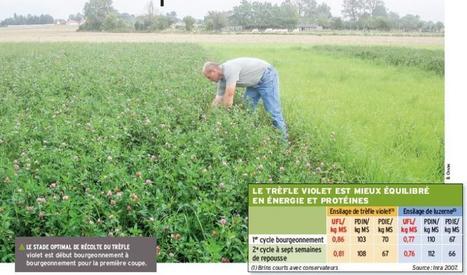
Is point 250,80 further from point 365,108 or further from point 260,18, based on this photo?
point 365,108

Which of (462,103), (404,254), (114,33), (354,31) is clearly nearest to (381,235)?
(404,254)

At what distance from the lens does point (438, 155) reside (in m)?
5.11

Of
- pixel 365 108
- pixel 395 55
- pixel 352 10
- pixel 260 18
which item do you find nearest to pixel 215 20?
pixel 260 18

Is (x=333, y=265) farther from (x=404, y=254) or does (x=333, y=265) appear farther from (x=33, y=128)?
(x=33, y=128)

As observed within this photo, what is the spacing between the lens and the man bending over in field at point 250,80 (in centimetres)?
534

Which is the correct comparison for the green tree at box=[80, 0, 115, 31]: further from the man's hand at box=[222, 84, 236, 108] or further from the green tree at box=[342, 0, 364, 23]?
the green tree at box=[342, 0, 364, 23]

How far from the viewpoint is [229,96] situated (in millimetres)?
5410

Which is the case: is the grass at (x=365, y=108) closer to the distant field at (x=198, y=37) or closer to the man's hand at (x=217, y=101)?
the distant field at (x=198, y=37)

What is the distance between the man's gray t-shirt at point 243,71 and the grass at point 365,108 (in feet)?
0.17

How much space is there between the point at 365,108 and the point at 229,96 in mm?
901

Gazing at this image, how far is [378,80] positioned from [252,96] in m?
0.85

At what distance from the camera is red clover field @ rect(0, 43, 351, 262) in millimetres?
4781

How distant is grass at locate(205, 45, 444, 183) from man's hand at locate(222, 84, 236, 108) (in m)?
0.21

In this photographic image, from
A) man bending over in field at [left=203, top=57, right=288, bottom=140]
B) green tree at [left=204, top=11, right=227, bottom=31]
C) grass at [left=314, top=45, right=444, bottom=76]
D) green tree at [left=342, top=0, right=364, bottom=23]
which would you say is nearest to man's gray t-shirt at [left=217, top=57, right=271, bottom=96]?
man bending over in field at [left=203, top=57, right=288, bottom=140]
